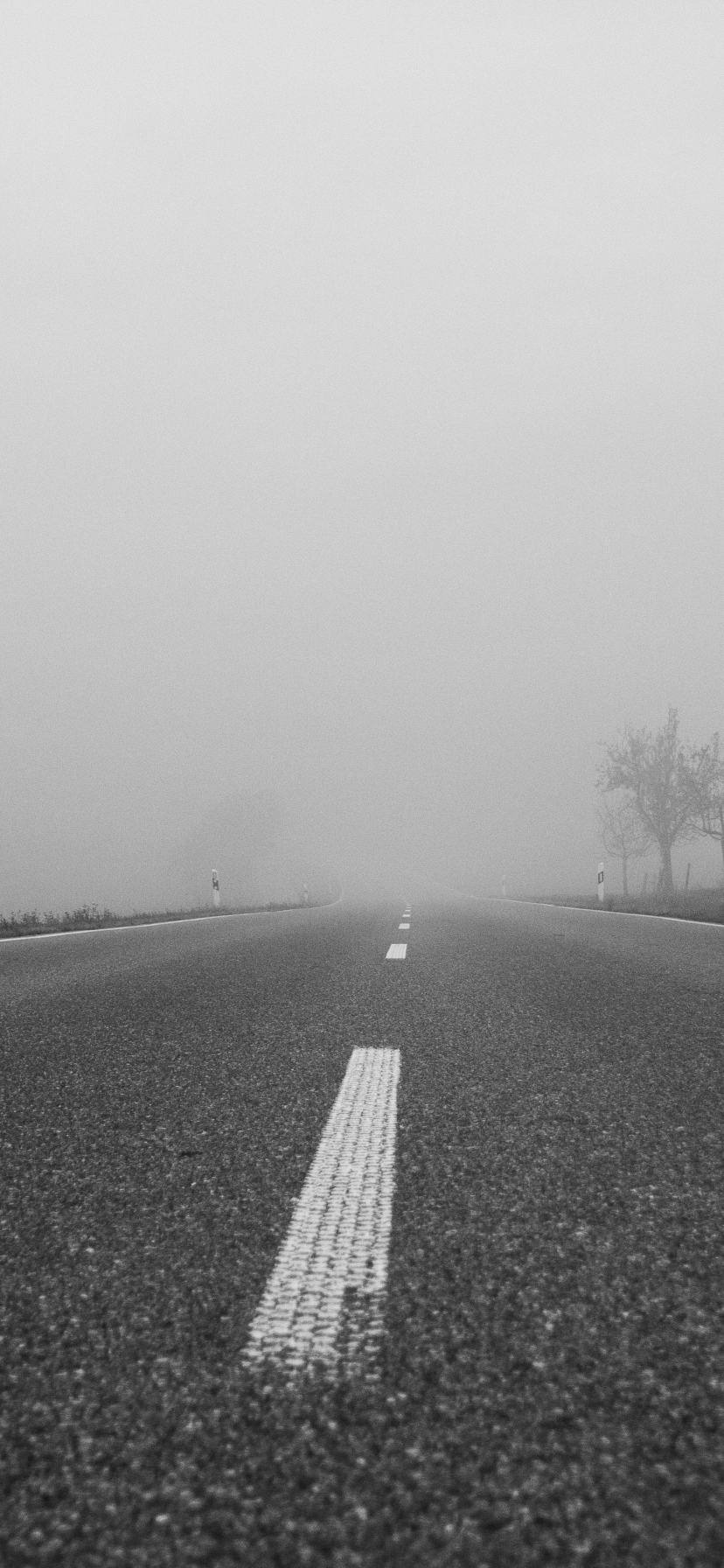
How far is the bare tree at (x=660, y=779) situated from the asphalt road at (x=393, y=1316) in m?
30.6

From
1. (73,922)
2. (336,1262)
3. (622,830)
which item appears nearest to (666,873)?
(622,830)

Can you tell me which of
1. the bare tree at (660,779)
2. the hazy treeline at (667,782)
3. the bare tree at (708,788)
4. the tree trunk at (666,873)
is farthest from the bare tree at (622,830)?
the tree trunk at (666,873)

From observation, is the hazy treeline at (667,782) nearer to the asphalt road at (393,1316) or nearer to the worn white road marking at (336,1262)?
the asphalt road at (393,1316)

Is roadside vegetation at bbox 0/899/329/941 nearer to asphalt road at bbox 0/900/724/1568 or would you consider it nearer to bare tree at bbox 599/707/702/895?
asphalt road at bbox 0/900/724/1568

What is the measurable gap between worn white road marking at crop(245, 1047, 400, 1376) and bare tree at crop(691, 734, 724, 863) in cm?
3071

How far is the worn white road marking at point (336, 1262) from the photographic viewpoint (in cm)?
133

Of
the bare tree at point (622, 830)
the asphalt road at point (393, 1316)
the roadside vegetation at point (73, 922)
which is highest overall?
the bare tree at point (622, 830)

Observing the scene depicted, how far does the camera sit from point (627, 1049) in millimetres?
3611

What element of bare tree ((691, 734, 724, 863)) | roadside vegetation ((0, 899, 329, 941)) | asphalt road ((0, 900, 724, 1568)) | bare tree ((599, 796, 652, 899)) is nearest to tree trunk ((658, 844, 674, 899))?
bare tree ((691, 734, 724, 863))

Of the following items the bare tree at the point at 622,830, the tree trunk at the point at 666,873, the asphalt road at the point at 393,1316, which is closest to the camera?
the asphalt road at the point at 393,1316

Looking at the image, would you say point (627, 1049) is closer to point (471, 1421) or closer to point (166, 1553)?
point (471, 1421)

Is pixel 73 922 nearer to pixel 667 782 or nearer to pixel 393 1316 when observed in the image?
pixel 393 1316

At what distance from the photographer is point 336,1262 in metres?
1.62

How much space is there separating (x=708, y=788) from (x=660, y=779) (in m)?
1.99
